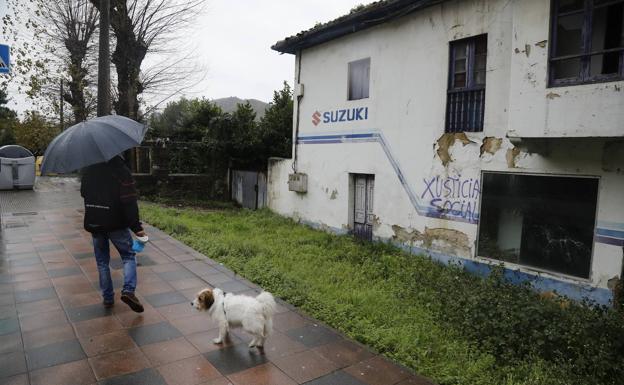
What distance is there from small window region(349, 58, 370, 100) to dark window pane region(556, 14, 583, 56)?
4.42 meters

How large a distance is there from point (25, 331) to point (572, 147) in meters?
7.43

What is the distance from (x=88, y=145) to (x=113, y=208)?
Answer: 685 millimetres

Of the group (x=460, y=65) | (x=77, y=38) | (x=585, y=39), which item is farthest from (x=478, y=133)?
(x=77, y=38)

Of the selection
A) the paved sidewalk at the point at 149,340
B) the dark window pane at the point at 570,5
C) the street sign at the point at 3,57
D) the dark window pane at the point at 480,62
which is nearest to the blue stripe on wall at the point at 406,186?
the dark window pane at the point at 480,62

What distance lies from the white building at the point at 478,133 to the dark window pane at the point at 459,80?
19 mm

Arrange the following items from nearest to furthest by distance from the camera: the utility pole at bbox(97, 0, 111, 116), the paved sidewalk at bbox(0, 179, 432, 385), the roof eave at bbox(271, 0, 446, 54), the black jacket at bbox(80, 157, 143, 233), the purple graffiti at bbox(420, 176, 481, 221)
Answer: the paved sidewalk at bbox(0, 179, 432, 385)
the black jacket at bbox(80, 157, 143, 233)
the purple graffiti at bbox(420, 176, 481, 221)
the roof eave at bbox(271, 0, 446, 54)
the utility pole at bbox(97, 0, 111, 116)

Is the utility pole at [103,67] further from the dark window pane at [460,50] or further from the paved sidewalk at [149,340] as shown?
the dark window pane at [460,50]

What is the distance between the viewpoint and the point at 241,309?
3.96m

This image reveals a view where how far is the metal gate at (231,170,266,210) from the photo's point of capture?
48.0 ft

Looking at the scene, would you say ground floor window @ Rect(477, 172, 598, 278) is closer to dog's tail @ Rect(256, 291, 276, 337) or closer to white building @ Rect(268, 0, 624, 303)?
white building @ Rect(268, 0, 624, 303)

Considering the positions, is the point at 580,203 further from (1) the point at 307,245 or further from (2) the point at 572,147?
(1) the point at 307,245

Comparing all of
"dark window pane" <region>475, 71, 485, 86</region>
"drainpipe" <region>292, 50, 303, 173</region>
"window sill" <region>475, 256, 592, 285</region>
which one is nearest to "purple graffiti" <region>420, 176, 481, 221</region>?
"window sill" <region>475, 256, 592, 285</region>

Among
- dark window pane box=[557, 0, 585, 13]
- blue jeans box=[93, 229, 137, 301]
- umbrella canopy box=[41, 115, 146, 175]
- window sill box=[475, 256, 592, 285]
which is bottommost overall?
window sill box=[475, 256, 592, 285]

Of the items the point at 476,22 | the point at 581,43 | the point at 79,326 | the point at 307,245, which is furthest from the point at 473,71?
the point at 79,326
